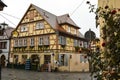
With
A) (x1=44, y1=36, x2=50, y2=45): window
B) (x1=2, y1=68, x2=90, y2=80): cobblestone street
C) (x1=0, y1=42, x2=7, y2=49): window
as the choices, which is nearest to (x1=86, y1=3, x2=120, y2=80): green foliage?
(x1=2, y1=68, x2=90, y2=80): cobblestone street

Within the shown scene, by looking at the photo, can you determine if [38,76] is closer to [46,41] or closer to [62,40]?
[46,41]

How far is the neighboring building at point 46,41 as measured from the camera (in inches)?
1308

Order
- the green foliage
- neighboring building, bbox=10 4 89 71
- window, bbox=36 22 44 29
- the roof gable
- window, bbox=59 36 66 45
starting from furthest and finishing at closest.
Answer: the roof gable
window, bbox=36 22 44 29
window, bbox=59 36 66 45
neighboring building, bbox=10 4 89 71
the green foliage

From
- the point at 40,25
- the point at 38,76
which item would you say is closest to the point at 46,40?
the point at 40,25

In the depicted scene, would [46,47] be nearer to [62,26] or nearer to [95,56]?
[62,26]

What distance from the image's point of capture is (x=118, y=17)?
4434mm

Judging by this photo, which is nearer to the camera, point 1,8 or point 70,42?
point 1,8

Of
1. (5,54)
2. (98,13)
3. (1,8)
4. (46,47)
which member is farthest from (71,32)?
(98,13)

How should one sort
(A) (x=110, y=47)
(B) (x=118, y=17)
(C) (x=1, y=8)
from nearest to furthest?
(A) (x=110, y=47)
(B) (x=118, y=17)
(C) (x=1, y=8)

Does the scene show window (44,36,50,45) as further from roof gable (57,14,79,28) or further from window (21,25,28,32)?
window (21,25,28,32)

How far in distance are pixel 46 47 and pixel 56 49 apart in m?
1.79

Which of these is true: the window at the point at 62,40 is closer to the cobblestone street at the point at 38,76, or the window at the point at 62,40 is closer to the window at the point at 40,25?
the window at the point at 40,25

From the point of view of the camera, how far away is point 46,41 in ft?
112

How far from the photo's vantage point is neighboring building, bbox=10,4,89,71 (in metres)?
33.2
